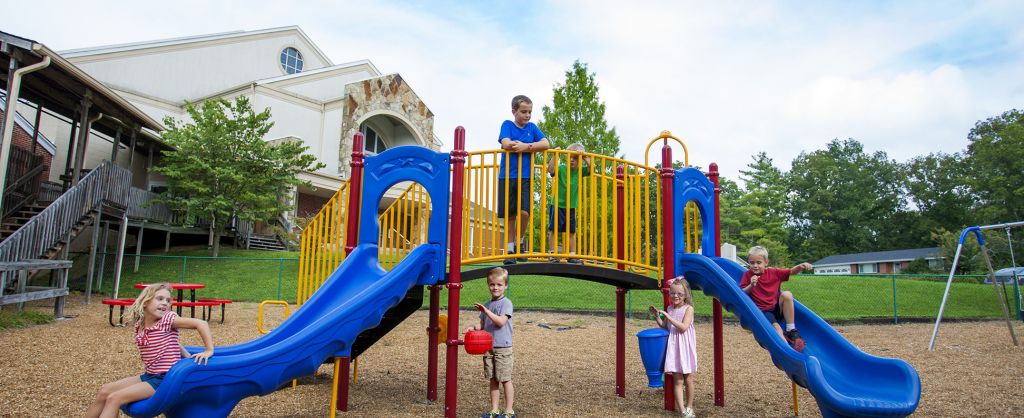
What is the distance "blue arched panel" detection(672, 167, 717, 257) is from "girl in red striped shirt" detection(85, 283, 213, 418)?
4.17 m

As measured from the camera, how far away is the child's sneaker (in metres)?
4.74

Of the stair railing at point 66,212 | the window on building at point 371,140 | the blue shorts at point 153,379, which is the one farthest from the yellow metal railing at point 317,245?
the window on building at point 371,140

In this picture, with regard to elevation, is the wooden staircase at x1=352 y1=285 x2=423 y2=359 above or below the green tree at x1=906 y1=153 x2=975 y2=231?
below

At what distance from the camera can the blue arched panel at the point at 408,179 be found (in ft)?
17.3

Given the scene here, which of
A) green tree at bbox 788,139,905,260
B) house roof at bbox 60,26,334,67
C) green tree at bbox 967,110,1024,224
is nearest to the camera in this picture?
house roof at bbox 60,26,334,67

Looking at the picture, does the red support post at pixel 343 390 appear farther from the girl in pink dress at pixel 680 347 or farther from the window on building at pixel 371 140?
the window on building at pixel 371 140

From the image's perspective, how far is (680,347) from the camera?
520 centimetres

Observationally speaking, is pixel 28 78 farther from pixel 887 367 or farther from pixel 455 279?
pixel 887 367

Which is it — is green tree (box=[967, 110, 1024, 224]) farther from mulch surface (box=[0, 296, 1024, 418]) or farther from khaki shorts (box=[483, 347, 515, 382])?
khaki shorts (box=[483, 347, 515, 382])

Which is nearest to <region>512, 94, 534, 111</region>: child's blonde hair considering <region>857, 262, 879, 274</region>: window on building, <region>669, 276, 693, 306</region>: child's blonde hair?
<region>669, 276, 693, 306</region>: child's blonde hair

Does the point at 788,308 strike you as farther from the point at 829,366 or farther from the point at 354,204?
the point at 354,204

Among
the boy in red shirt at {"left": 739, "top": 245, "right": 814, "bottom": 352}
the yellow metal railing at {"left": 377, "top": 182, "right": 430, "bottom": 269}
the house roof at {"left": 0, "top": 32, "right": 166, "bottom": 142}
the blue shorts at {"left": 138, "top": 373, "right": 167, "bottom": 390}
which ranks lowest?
the blue shorts at {"left": 138, "top": 373, "right": 167, "bottom": 390}

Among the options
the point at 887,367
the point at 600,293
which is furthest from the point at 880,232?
the point at 887,367

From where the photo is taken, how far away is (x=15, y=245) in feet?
34.8
